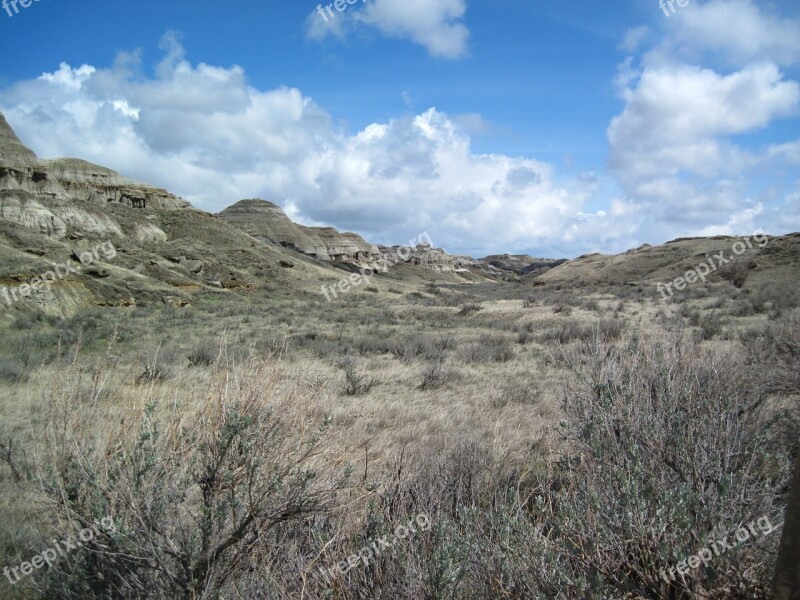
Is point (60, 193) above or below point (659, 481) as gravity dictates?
above

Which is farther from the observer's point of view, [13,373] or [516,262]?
[516,262]

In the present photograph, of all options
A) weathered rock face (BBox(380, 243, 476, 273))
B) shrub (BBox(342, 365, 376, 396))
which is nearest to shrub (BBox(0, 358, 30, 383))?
shrub (BBox(342, 365, 376, 396))

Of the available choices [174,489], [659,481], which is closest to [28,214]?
[174,489]

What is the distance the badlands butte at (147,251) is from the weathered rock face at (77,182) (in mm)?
89

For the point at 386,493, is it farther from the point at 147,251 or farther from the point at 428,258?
the point at 428,258

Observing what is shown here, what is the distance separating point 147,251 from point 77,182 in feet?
70.4

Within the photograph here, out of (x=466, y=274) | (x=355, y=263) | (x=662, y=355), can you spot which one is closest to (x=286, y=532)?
(x=662, y=355)

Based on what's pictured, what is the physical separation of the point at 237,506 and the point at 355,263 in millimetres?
74843

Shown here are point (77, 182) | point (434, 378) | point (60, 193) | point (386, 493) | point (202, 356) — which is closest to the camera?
point (386, 493)

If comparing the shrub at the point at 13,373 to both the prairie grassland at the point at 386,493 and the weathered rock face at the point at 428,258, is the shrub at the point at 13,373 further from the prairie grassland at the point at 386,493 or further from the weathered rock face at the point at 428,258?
the weathered rock face at the point at 428,258

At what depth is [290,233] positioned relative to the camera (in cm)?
7312

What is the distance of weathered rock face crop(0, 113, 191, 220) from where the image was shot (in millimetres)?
33031

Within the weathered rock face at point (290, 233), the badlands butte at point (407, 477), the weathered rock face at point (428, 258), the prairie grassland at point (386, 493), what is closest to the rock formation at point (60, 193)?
the badlands butte at point (407, 477)

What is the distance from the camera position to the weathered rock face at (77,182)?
108ft
